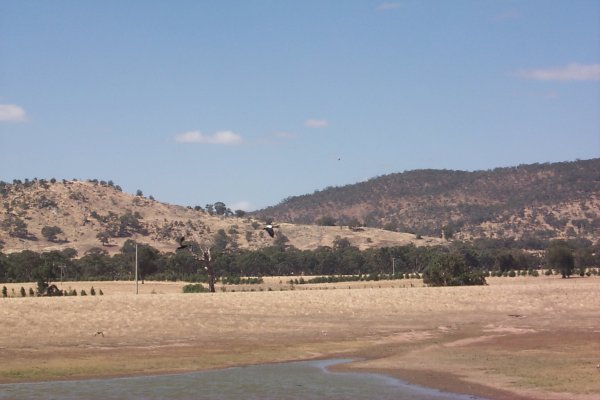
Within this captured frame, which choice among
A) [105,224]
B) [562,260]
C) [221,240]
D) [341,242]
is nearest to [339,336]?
[562,260]

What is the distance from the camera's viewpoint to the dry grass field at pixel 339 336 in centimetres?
2831

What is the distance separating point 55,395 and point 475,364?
14.1m

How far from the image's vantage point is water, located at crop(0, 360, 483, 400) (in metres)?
24.1

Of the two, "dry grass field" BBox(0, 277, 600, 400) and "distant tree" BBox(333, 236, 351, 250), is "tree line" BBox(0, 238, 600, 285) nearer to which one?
"distant tree" BBox(333, 236, 351, 250)

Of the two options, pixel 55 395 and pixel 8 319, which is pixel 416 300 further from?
pixel 55 395

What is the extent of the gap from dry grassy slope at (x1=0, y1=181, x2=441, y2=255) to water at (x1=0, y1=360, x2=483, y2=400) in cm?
12210

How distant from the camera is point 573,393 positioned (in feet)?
77.9

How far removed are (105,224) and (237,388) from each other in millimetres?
145895

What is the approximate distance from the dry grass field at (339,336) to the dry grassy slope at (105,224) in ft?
338

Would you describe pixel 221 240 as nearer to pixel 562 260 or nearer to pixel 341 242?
pixel 341 242

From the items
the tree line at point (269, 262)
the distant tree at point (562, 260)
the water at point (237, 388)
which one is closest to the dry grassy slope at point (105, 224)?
the tree line at point (269, 262)

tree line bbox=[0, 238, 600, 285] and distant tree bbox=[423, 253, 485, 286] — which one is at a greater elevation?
tree line bbox=[0, 238, 600, 285]

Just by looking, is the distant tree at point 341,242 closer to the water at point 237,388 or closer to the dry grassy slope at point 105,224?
the dry grassy slope at point 105,224

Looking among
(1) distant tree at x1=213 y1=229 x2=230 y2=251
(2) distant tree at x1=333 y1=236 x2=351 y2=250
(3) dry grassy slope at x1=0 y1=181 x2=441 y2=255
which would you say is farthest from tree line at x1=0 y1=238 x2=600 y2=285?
(2) distant tree at x1=333 y1=236 x2=351 y2=250
